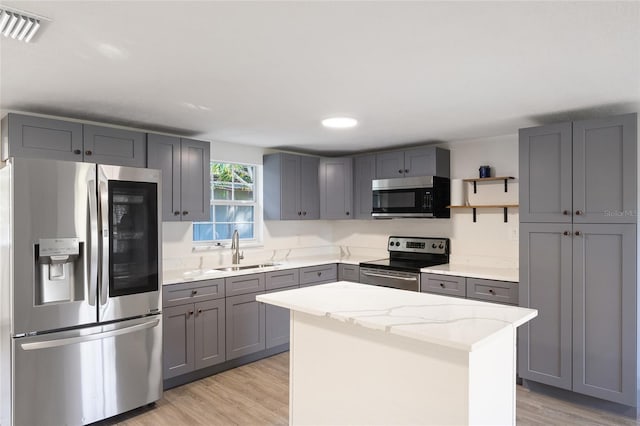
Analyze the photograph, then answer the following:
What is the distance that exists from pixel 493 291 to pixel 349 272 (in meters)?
1.59

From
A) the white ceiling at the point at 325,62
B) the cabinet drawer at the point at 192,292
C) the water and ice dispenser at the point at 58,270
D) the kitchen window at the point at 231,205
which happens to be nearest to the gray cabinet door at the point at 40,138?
the white ceiling at the point at 325,62

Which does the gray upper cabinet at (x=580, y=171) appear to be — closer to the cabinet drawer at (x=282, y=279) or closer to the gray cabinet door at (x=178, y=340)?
the cabinet drawer at (x=282, y=279)

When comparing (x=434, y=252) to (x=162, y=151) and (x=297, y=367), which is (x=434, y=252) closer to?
(x=297, y=367)

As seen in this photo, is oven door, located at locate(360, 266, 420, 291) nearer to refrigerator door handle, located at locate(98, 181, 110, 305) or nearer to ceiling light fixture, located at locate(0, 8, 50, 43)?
refrigerator door handle, located at locate(98, 181, 110, 305)

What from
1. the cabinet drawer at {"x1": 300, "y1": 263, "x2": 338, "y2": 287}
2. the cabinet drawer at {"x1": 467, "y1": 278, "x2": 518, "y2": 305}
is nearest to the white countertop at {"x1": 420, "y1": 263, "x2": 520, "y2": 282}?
the cabinet drawer at {"x1": 467, "y1": 278, "x2": 518, "y2": 305}

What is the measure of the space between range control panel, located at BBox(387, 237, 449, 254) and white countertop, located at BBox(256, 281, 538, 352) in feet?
7.37

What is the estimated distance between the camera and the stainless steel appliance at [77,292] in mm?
2424

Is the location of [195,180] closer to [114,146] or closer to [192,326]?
[114,146]

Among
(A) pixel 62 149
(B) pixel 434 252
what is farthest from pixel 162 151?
(B) pixel 434 252

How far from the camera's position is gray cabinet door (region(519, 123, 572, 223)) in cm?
310

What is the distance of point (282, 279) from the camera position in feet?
13.4

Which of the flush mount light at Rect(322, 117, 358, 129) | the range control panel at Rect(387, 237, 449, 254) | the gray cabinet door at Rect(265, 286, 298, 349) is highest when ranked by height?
the flush mount light at Rect(322, 117, 358, 129)

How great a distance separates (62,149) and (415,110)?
263 cm

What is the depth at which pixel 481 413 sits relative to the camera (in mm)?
1646
